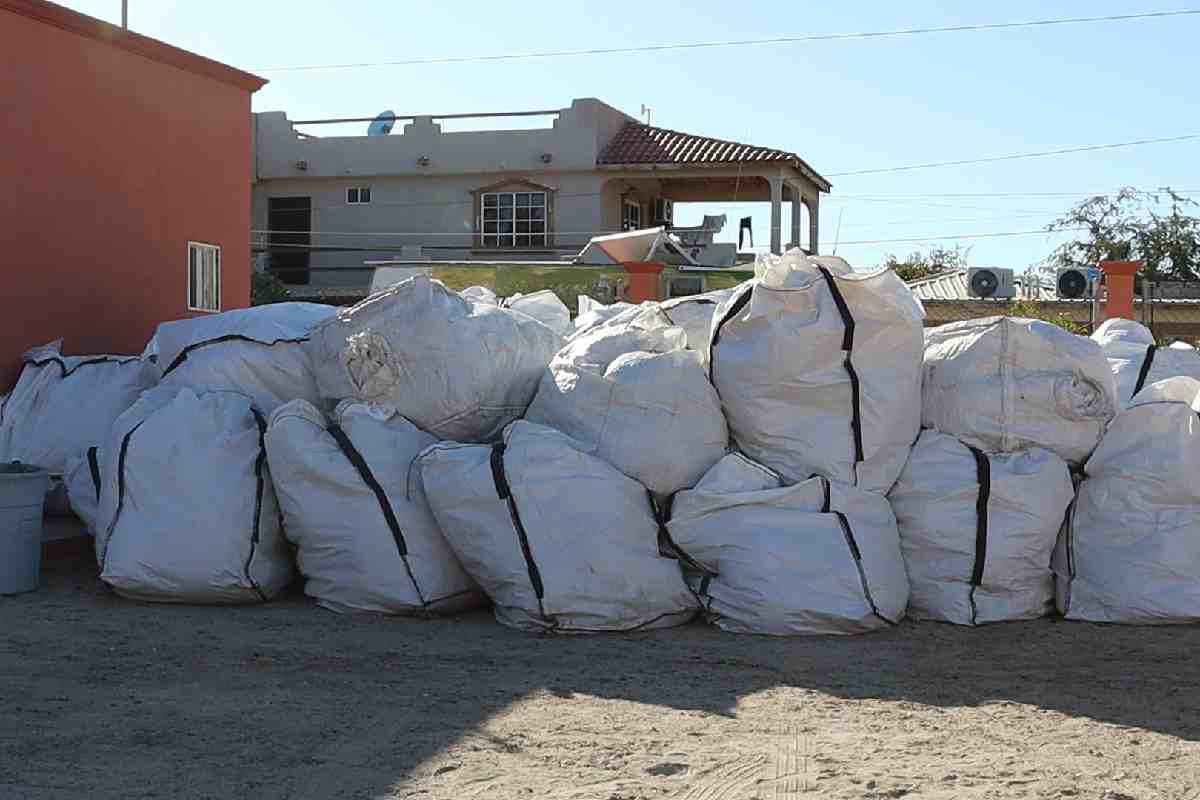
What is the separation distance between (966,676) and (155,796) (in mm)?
2455

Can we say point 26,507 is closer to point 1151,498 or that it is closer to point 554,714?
point 554,714

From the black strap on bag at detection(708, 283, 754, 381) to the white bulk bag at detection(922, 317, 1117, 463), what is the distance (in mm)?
807

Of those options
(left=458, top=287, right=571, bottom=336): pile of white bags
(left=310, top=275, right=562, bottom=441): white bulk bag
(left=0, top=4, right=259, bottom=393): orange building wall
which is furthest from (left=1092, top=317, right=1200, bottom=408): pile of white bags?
(left=0, top=4, right=259, bottom=393): orange building wall

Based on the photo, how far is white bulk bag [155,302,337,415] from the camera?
611cm

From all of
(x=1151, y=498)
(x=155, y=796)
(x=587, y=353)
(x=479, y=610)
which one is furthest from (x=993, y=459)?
(x=155, y=796)

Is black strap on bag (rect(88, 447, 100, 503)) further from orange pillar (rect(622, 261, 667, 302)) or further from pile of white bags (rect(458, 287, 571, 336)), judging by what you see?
orange pillar (rect(622, 261, 667, 302))

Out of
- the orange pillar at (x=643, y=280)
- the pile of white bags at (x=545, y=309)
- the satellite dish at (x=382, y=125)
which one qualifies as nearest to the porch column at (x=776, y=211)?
the satellite dish at (x=382, y=125)

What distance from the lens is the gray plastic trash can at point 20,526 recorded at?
5.73 metres

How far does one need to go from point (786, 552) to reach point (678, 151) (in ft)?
77.8

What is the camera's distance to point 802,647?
15.8 ft

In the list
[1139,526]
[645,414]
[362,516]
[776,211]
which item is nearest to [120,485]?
[362,516]

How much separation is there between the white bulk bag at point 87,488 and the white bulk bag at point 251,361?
1.58 feet

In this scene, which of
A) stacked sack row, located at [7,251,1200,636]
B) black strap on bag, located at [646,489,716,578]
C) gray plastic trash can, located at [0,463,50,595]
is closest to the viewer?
stacked sack row, located at [7,251,1200,636]

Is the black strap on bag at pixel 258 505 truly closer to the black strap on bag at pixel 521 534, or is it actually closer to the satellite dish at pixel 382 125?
the black strap on bag at pixel 521 534
